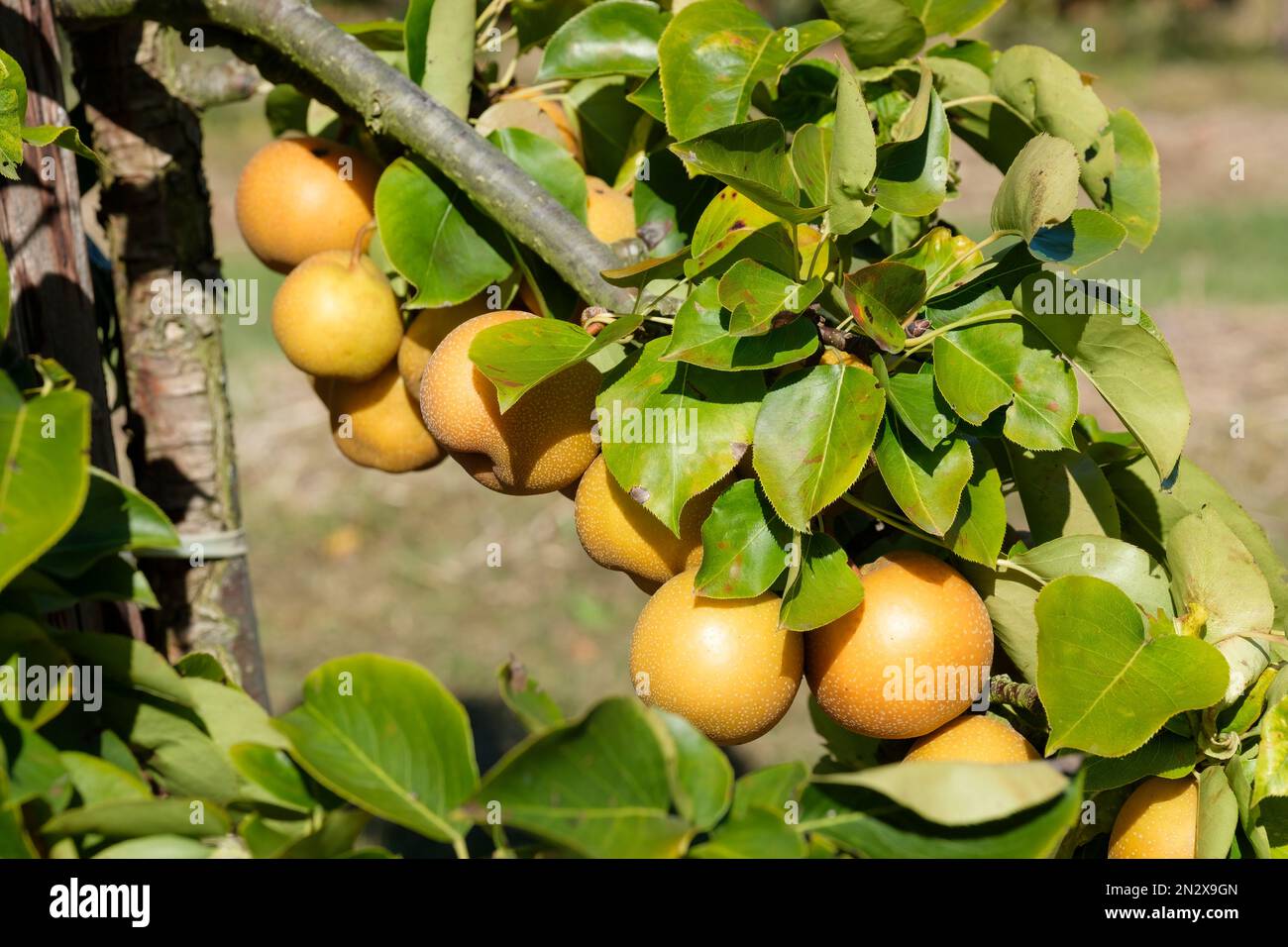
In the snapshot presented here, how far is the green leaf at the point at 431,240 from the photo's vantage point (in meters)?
0.86

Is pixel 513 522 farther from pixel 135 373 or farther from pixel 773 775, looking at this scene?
pixel 773 775

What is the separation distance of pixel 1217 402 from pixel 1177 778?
11.2 ft

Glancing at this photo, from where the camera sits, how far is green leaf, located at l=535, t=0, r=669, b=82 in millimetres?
928

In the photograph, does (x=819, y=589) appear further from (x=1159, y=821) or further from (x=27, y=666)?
(x=27, y=666)

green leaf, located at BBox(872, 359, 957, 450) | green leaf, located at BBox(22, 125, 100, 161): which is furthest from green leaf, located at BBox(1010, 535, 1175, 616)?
green leaf, located at BBox(22, 125, 100, 161)

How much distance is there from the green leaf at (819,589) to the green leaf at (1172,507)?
31 centimetres

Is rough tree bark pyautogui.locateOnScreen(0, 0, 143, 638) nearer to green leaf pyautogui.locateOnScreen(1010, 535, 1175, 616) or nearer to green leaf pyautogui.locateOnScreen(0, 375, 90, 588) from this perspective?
green leaf pyautogui.locateOnScreen(0, 375, 90, 588)

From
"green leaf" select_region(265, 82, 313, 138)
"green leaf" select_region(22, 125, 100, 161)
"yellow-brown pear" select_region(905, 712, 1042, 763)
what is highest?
"green leaf" select_region(265, 82, 313, 138)

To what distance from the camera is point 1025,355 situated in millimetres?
715

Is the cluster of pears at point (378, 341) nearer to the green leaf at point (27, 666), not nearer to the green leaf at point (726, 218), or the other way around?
the green leaf at point (726, 218)

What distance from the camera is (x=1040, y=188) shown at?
65 centimetres

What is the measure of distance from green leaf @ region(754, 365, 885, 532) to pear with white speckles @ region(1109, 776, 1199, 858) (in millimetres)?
303

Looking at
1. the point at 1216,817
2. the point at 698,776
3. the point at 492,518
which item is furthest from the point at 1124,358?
the point at 492,518
